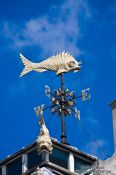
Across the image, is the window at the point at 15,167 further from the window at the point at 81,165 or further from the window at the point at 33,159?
the window at the point at 81,165

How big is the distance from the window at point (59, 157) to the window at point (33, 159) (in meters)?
0.81

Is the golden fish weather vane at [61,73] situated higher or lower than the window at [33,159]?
higher

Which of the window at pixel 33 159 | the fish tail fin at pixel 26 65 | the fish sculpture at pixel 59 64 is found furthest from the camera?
the fish tail fin at pixel 26 65

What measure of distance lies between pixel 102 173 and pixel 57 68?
732 inches

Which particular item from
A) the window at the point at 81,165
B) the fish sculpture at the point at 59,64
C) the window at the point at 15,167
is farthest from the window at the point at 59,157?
the fish sculpture at the point at 59,64

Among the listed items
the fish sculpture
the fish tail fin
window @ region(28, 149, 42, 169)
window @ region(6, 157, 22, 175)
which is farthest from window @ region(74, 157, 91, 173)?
the fish tail fin

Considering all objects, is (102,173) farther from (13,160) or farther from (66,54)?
(66,54)

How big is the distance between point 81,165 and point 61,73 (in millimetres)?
13149

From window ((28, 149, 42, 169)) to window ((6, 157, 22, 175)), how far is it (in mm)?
870

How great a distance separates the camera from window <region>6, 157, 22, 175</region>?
5938cm

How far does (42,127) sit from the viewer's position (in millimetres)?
58812

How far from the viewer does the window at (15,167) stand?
59.4 meters

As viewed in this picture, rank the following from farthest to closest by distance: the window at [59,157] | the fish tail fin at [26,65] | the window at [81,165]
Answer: the fish tail fin at [26,65] → the window at [81,165] → the window at [59,157]

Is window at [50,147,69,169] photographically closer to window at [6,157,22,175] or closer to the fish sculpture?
window at [6,157,22,175]
